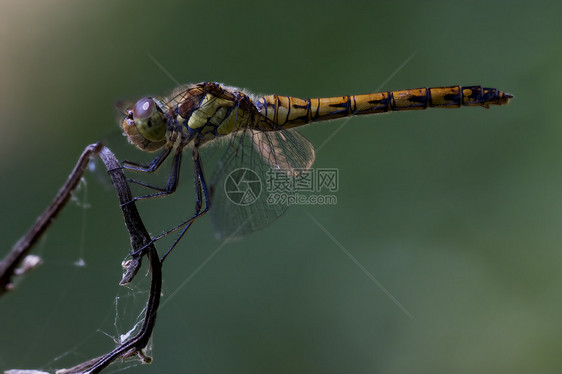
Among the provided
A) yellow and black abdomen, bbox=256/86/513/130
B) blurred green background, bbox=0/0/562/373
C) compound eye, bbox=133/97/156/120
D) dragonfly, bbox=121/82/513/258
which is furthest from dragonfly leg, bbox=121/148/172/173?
blurred green background, bbox=0/0/562/373

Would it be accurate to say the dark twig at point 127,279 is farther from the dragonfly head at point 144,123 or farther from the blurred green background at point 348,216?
the blurred green background at point 348,216

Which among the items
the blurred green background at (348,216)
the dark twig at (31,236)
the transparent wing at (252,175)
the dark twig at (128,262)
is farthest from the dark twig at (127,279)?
the blurred green background at (348,216)

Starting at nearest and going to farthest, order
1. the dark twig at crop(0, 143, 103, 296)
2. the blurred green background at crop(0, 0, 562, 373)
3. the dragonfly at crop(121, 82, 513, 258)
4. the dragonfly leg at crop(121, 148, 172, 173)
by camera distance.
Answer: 1. the dark twig at crop(0, 143, 103, 296)
2. the dragonfly leg at crop(121, 148, 172, 173)
3. the dragonfly at crop(121, 82, 513, 258)
4. the blurred green background at crop(0, 0, 562, 373)

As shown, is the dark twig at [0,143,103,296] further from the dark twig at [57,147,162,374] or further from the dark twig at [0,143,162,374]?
the dark twig at [57,147,162,374]

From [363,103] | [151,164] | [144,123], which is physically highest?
[363,103]

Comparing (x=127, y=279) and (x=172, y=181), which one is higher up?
(x=172, y=181)

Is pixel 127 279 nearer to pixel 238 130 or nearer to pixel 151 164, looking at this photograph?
pixel 151 164

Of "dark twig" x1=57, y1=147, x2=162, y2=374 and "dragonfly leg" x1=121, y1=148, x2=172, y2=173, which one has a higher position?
"dragonfly leg" x1=121, y1=148, x2=172, y2=173

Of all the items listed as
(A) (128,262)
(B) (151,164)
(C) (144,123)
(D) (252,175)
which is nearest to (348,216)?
(D) (252,175)
